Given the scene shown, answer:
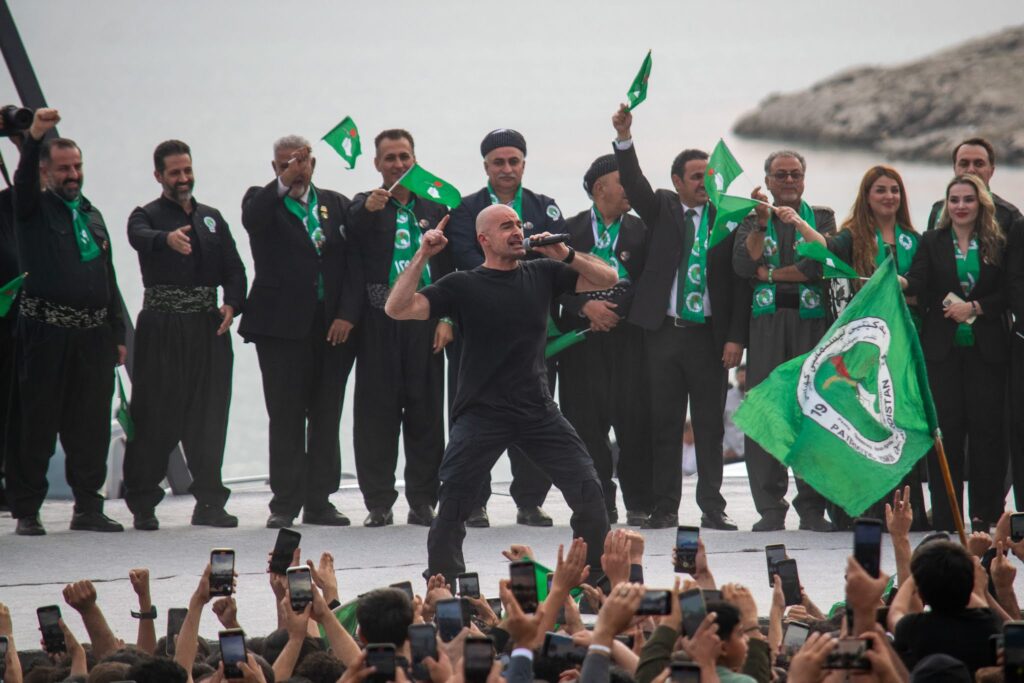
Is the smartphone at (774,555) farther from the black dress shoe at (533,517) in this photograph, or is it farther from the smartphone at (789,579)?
the black dress shoe at (533,517)

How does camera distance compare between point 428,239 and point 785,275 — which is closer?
point 428,239

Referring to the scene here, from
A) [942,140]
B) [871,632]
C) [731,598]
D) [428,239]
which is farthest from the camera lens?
[942,140]

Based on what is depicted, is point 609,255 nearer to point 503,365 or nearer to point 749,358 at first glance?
point 749,358

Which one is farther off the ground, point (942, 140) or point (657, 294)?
point (942, 140)

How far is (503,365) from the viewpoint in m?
6.34

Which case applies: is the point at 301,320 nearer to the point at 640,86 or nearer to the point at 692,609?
the point at 640,86

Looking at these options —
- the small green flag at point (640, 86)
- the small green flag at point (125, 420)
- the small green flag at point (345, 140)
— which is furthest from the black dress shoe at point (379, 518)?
the small green flag at point (640, 86)

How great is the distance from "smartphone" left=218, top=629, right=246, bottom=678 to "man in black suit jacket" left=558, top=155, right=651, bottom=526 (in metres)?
4.54

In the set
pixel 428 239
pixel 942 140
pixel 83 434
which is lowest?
pixel 83 434

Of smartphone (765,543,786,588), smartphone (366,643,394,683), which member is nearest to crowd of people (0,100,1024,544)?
smartphone (765,543,786,588)

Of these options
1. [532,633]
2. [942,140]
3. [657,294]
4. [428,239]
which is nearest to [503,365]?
[428,239]

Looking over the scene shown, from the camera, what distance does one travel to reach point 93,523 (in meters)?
8.10

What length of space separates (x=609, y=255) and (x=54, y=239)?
8.67 feet

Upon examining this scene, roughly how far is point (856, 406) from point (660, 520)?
2.38m
